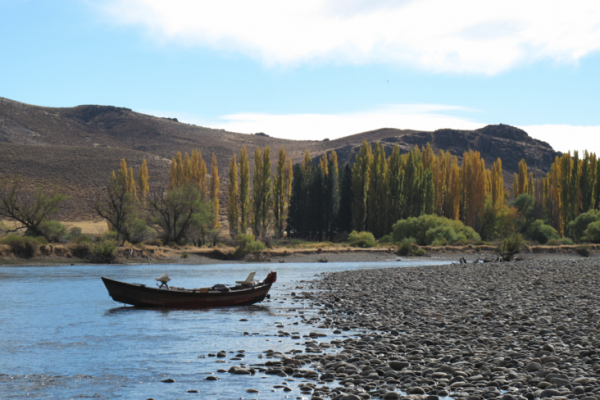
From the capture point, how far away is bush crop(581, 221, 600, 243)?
6172 centimetres

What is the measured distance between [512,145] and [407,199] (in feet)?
397

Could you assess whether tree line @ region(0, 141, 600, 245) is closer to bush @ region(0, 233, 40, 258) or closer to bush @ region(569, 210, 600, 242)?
bush @ region(569, 210, 600, 242)

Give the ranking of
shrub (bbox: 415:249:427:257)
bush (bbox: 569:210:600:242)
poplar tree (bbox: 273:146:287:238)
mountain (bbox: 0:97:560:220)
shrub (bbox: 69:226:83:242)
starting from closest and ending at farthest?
shrub (bbox: 69:226:83:242) → shrub (bbox: 415:249:427:257) → bush (bbox: 569:210:600:242) → poplar tree (bbox: 273:146:287:238) → mountain (bbox: 0:97:560:220)

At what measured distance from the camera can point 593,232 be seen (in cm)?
6197

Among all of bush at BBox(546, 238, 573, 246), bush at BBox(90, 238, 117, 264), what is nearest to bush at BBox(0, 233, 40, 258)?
bush at BBox(90, 238, 117, 264)

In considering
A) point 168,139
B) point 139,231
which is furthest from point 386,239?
point 168,139

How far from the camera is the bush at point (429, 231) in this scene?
64000 millimetres

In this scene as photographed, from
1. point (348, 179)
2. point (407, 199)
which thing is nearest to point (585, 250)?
point (407, 199)

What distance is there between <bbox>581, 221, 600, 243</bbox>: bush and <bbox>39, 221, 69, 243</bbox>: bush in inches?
2140

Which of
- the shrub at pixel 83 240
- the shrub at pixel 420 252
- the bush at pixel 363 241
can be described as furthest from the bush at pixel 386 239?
the shrub at pixel 83 240

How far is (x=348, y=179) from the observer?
7688 cm

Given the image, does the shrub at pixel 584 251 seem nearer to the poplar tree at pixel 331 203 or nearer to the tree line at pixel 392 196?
the tree line at pixel 392 196

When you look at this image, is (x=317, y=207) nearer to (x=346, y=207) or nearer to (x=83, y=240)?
(x=346, y=207)

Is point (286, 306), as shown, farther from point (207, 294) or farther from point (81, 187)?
point (81, 187)
